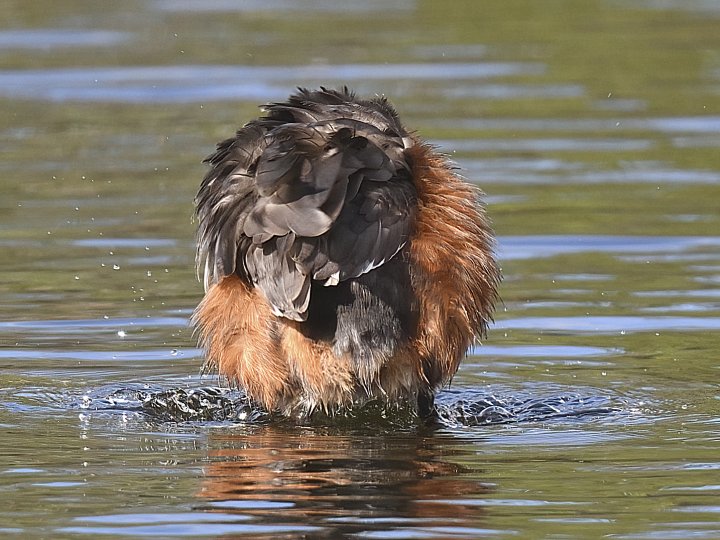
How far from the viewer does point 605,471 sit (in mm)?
6777

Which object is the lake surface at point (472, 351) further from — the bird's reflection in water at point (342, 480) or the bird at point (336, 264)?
the bird at point (336, 264)

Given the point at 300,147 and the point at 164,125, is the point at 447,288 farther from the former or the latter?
the point at 164,125

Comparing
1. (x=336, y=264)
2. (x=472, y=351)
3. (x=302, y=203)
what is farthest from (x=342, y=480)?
(x=472, y=351)

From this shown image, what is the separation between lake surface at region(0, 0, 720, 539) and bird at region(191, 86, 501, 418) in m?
0.33

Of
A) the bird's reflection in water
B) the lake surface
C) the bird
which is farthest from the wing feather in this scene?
the lake surface

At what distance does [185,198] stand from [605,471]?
295 inches

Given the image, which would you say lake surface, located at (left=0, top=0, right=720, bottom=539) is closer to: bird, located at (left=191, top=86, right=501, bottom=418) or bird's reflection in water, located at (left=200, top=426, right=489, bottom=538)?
bird's reflection in water, located at (left=200, top=426, right=489, bottom=538)

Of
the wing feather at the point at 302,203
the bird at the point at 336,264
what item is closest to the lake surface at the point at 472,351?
the bird at the point at 336,264

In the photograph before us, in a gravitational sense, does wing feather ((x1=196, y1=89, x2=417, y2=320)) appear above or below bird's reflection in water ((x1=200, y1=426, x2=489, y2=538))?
above

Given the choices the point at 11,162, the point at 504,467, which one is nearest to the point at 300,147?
the point at 504,467

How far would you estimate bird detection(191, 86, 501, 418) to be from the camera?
7.46 m

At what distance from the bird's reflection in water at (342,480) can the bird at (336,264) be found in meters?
0.35

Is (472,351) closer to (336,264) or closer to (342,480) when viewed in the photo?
(336,264)

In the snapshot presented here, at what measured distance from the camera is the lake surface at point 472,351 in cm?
645
